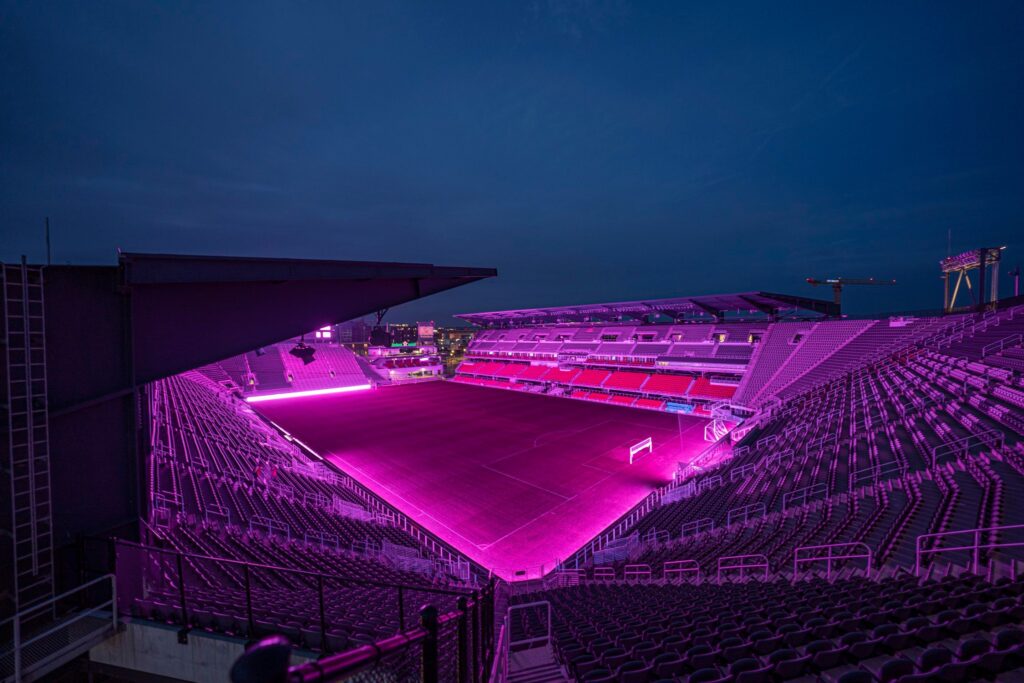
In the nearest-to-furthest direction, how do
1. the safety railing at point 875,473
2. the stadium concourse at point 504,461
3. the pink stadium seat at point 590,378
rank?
the safety railing at point 875,473
the stadium concourse at point 504,461
the pink stadium seat at point 590,378

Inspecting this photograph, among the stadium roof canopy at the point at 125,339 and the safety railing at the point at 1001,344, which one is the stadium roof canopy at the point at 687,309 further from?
the stadium roof canopy at the point at 125,339

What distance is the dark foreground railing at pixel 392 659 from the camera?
3.40 feet

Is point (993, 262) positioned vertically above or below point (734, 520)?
above

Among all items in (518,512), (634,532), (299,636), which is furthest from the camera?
(518,512)

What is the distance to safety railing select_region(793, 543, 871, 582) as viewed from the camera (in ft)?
26.6

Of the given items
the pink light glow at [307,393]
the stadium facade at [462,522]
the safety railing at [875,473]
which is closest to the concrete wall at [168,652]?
the stadium facade at [462,522]

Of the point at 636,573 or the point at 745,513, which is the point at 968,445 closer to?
A: the point at 745,513

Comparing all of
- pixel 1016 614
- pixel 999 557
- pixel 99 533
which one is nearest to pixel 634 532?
pixel 999 557

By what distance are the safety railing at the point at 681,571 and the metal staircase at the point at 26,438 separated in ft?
37.8

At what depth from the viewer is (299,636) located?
16.6 ft

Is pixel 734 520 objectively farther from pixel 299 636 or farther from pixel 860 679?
pixel 299 636

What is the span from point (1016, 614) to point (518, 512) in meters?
15.5

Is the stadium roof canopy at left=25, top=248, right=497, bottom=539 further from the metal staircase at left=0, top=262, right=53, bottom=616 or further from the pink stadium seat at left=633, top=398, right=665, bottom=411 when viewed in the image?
the pink stadium seat at left=633, top=398, right=665, bottom=411

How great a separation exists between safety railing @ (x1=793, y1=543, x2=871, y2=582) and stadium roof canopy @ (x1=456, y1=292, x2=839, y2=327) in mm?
35086
